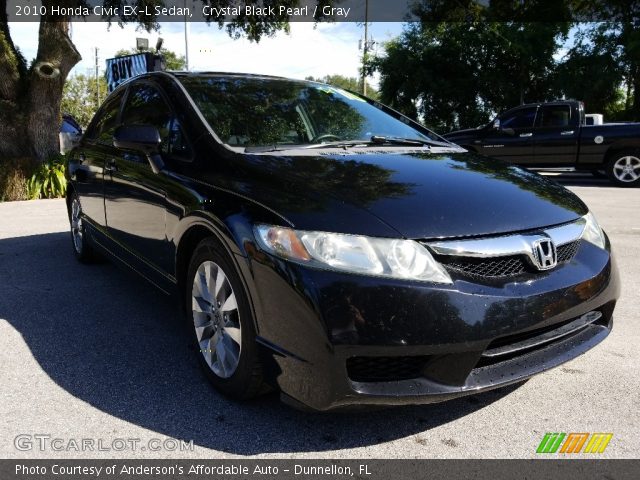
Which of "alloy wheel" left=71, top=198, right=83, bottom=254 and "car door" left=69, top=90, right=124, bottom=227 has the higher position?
"car door" left=69, top=90, right=124, bottom=227

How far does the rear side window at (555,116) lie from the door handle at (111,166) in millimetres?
10783

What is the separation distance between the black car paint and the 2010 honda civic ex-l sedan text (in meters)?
8.85

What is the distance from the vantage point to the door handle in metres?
3.88

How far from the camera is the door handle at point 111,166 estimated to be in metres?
3.88

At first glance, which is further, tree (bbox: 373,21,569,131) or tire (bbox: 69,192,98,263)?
tree (bbox: 373,21,569,131)

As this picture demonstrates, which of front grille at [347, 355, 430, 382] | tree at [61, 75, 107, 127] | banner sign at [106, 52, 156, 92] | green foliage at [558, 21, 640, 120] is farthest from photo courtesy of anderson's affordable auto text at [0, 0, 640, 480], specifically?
tree at [61, 75, 107, 127]

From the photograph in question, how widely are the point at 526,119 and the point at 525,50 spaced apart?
397 inches

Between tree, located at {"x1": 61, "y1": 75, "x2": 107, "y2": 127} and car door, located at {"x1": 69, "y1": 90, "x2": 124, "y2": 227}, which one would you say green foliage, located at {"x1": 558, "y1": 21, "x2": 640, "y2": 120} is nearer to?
car door, located at {"x1": 69, "y1": 90, "x2": 124, "y2": 227}

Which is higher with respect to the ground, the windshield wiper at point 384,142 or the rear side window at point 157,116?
the rear side window at point 157,116

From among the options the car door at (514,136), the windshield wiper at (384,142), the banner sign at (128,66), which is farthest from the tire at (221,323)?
the banner sign at (128,66)

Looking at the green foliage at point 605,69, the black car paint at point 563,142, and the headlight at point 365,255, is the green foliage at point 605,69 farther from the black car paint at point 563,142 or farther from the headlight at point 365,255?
the headlight at point 365,255

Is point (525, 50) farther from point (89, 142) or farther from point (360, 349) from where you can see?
point (360, 349)

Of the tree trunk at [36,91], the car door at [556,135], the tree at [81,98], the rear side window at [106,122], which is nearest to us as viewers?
the rear side window at [106,122]

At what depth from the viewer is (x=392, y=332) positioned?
2037 millimetres
